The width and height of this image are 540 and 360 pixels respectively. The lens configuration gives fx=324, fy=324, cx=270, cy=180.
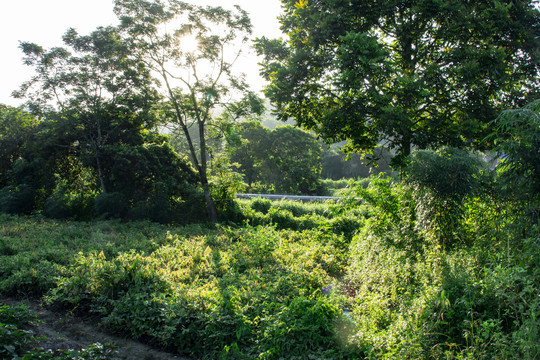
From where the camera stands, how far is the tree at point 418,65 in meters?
6.73

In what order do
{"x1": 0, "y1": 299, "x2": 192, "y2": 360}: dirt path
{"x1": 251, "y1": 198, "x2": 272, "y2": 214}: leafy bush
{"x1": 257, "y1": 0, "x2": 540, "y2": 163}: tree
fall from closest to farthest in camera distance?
{"x1": 0, "y1": 299, "x2": 192, "y2": 360}: dirt path → {"x1": 257, "y1": 0, "x2": 540, "y2": 163}: tree → {"x1": 251, "y1": 198, "x2": 272, "y2": 214}: leafy bush

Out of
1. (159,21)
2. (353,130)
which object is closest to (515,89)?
(353,130)

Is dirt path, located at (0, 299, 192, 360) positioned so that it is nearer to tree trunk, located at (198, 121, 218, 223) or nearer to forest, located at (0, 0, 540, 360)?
forest, located at (0, 0, 540, 360)

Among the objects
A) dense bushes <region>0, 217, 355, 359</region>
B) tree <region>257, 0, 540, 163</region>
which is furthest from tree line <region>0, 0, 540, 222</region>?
dense bushes <region>0, 217, 355, 359</region>

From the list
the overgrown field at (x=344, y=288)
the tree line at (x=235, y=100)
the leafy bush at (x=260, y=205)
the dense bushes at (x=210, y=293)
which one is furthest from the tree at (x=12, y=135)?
the leafy bush at (x=260, y=205)

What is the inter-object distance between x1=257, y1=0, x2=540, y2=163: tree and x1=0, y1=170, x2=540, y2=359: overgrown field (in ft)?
5.95

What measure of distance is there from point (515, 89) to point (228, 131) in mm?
9734

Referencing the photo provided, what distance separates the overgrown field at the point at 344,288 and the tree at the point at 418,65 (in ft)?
5.95

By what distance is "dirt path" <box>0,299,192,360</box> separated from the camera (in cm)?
427

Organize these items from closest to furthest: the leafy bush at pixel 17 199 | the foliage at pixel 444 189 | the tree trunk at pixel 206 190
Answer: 1. the foliage at pixel 444 189
2. the leafy bush at pixel 17 199
3. the tree trunk at pixel 206 190

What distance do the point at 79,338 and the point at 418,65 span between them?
8.89m

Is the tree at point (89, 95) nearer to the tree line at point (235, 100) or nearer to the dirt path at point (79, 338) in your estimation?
the tree line at point (235, 100)

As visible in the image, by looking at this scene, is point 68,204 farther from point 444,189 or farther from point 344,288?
point 444,189

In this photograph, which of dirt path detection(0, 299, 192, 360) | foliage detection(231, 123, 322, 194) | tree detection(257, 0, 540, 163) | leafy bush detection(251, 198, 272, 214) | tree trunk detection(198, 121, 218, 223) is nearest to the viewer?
dirt path detection(0, 299, 192, 360)
